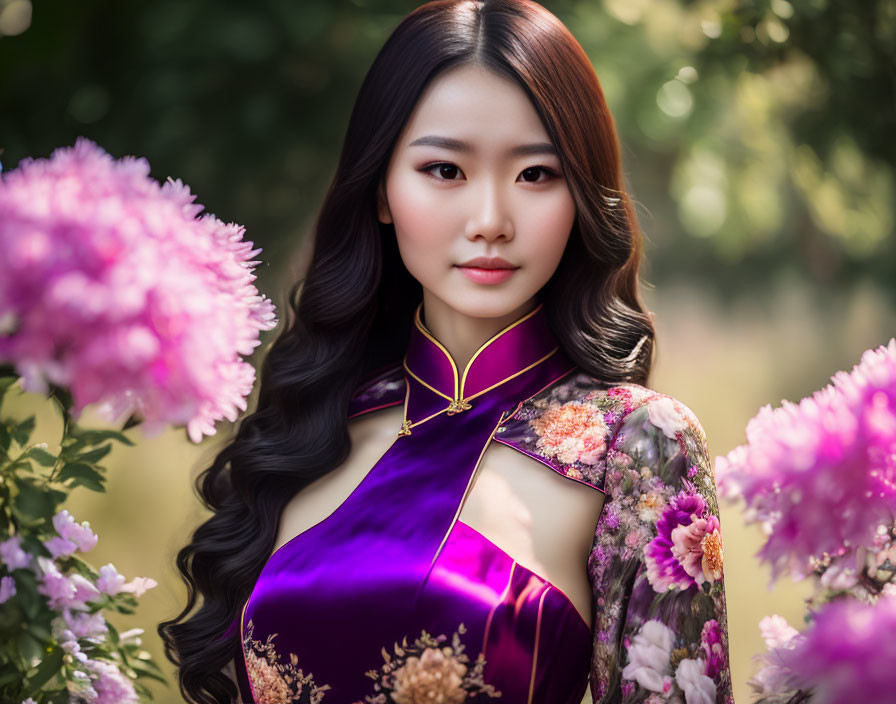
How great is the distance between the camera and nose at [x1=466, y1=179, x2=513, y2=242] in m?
1.50

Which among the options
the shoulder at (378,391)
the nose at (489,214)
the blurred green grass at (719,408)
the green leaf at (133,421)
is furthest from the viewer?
the blurred green grass at (719,408)

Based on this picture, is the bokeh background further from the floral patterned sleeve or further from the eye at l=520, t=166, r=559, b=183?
the floral patterned sleeve

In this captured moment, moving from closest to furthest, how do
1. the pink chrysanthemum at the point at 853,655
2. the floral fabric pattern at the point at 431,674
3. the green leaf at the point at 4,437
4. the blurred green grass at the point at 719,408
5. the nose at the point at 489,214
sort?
the pink chrysanthemum at the point at 853,655
the green leaf at the point at 4,437
the floral fabric pattern at the point at 431,674
the nose at the point at 489,214
the blurred green grass at the point at 719,408

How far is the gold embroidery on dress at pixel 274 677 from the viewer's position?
1.48 m

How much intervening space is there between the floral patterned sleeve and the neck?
263 mm

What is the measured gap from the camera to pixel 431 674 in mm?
1411

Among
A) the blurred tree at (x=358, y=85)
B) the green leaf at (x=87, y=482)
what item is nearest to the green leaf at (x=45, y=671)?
the green leaf at (x=87, y=482)

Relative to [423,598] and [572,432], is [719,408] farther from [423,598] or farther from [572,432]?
[423,598]

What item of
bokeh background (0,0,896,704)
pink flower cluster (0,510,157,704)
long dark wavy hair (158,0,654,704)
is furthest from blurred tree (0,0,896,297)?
pink flower cluster (0,510,157,704)

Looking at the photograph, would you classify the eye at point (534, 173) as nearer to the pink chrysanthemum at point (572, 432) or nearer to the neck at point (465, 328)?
the neck at point (465, 328)

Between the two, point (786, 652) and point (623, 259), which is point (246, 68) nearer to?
point (623, 259)

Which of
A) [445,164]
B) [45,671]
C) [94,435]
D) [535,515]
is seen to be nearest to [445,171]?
[445,164]

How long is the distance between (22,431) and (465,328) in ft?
2.34

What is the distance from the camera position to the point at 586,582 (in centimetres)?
153
